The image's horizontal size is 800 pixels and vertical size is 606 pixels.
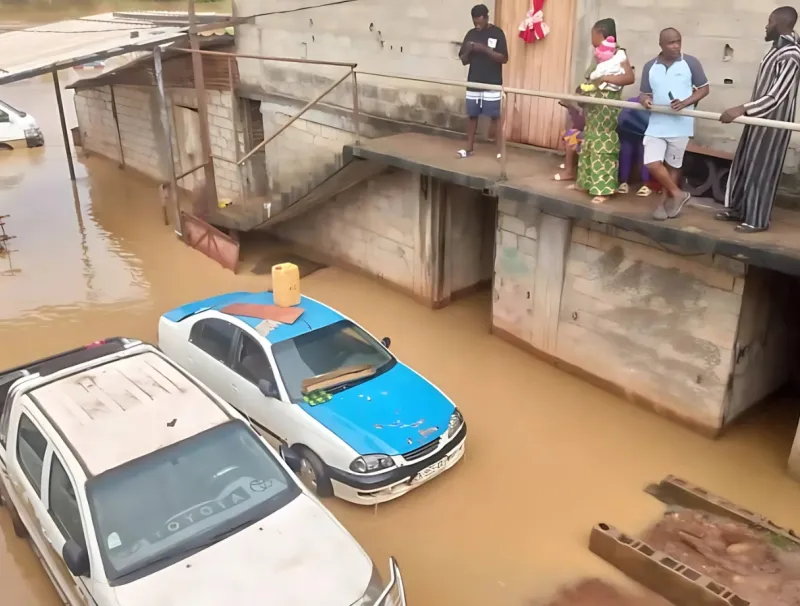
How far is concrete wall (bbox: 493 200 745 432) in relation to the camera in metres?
7.18

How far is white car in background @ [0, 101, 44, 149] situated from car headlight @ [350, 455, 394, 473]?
19479 mm

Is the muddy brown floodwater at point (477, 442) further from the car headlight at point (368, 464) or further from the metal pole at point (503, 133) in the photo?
the metal pole at point (503, 133)

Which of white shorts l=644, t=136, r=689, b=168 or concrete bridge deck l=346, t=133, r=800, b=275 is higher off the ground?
white shorts l=644, t=136, r=689, b=168

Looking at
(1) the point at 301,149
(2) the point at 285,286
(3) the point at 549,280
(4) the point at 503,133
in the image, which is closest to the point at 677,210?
(4) the point at 503,133

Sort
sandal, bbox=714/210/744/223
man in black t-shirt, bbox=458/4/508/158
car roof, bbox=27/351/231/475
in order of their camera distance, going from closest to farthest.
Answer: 1. car roof, bbox=27/351/231/475
2. sandal, bbox=714/210/744/223
3. man in black t-shirt, bbox=458/4/508/158

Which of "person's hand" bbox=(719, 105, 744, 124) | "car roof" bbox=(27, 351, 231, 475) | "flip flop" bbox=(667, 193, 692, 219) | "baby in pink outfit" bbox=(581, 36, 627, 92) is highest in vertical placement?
"baby in pink outfit" bbox=(581, 36, 627, 92)

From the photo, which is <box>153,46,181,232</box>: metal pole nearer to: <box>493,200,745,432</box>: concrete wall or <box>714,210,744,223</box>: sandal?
<box>493,200,745,432</box>: concrete wall

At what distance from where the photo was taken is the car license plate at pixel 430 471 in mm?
6398

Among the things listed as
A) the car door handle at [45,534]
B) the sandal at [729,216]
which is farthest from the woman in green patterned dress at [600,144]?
the car door handle at [45,534]

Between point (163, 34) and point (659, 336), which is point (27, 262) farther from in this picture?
point (659, 336)

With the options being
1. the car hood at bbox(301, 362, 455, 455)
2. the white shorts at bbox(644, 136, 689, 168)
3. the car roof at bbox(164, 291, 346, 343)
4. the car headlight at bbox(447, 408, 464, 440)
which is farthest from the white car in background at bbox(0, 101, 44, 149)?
the white shorts at bbox(644, 136, 689, 168)

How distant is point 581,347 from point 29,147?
62.8 ft

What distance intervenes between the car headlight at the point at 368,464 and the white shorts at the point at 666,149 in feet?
12.3

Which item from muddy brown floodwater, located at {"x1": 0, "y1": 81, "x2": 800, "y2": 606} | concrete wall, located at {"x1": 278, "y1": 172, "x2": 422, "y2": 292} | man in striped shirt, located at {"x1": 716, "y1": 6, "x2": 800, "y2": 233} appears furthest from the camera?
concrete wall, located at {"x1": 278, "y1": 172, "x2": 422, "y2": 292}
